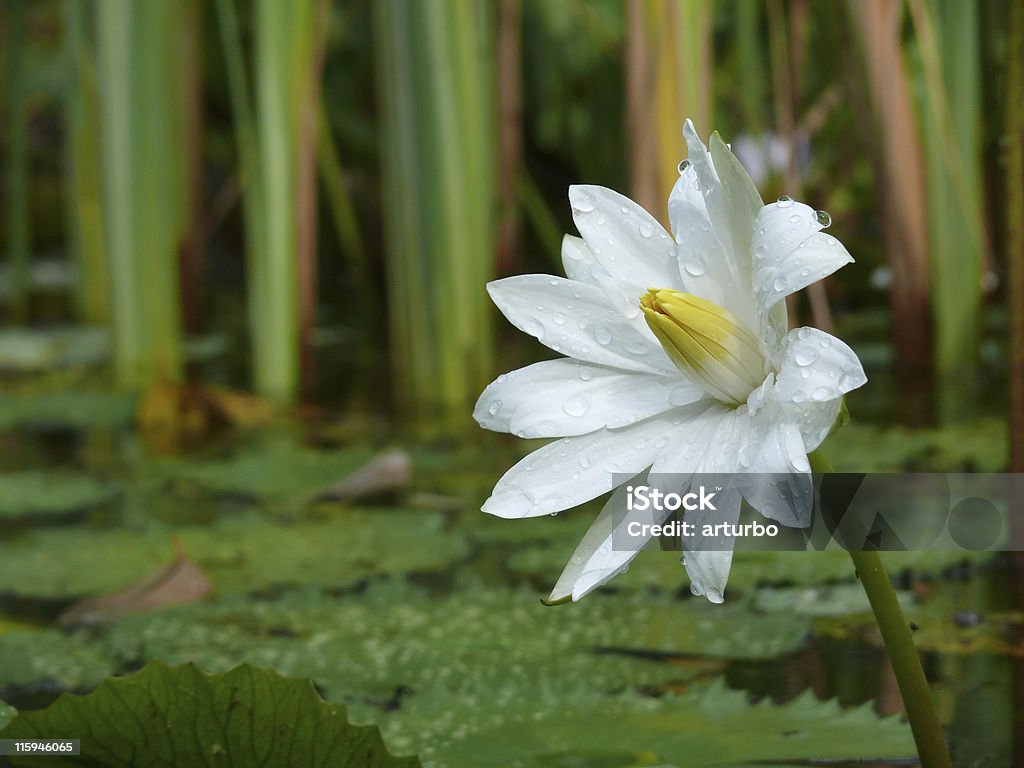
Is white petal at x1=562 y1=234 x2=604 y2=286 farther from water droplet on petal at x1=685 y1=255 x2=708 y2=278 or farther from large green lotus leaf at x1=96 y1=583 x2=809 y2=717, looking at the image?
large green lotus leaf at x1=96 y1=583 x2=809 y2=717

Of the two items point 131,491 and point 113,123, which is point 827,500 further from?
point 113,123

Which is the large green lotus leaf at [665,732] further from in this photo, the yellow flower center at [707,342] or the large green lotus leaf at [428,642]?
the yellow flower center at [707,342]

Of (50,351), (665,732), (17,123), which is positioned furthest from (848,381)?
(17,123)

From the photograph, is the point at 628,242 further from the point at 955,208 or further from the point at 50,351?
the point at 50,351

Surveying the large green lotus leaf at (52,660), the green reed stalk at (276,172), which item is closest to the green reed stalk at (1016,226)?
the large green lotus leaf at (52,660)

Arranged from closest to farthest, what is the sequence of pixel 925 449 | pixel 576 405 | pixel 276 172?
pixel 576 405 < pixel 925 449 < pixel 276 172

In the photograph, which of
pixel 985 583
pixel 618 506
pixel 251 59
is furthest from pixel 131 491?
pixel 251 59
